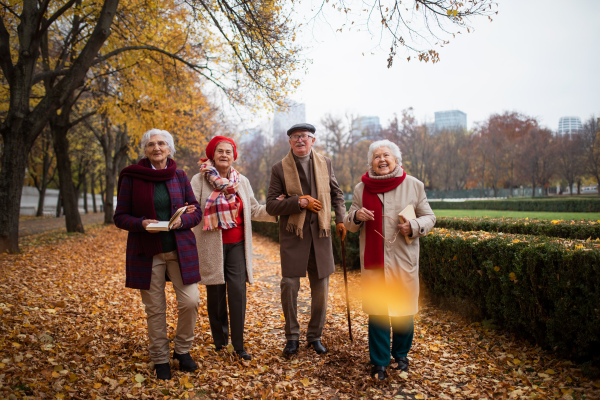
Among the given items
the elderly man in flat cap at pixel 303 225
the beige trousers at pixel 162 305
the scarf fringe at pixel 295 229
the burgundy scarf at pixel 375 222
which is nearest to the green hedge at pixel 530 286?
the burgundy scarf at pixel 375 222

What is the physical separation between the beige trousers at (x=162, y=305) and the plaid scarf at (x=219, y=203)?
1.63ft

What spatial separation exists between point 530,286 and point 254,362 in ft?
8.91

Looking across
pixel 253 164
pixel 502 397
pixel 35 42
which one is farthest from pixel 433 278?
pixel 253 164

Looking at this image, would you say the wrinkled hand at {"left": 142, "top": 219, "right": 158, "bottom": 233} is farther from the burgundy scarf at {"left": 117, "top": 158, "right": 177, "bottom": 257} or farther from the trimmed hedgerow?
the trimmed hedgerow

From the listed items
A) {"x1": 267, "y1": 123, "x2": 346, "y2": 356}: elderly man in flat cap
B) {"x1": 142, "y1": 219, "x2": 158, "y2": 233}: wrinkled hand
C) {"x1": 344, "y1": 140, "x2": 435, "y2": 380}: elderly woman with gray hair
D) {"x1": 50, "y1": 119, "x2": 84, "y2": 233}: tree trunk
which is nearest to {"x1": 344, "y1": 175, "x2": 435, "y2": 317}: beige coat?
{"x1": 344, "y1": 140, "x2": 435, "y2": 380}: elderly woman with gray hair

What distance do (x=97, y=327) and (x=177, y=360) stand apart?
1512 mm

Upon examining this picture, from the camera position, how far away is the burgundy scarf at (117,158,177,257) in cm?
323

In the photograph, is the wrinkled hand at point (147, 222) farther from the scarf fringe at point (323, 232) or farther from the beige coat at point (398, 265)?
the beige coat at point (398, 265)

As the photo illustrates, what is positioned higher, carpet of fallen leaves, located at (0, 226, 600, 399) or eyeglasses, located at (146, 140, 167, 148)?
eyeglasses, located at (146, 140, 167, 148)

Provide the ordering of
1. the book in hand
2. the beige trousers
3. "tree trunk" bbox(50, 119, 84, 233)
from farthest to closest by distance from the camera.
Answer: "tree trunk" bbox(50, 119, 84, 233), the beige trousers, the book in hand

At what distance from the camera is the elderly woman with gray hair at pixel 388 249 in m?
3.34

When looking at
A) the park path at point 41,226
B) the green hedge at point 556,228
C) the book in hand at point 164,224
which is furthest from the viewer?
the park path at point 41,226

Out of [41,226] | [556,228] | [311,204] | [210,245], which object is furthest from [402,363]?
[41,226]

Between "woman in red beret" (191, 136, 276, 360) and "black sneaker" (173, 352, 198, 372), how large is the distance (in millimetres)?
450
